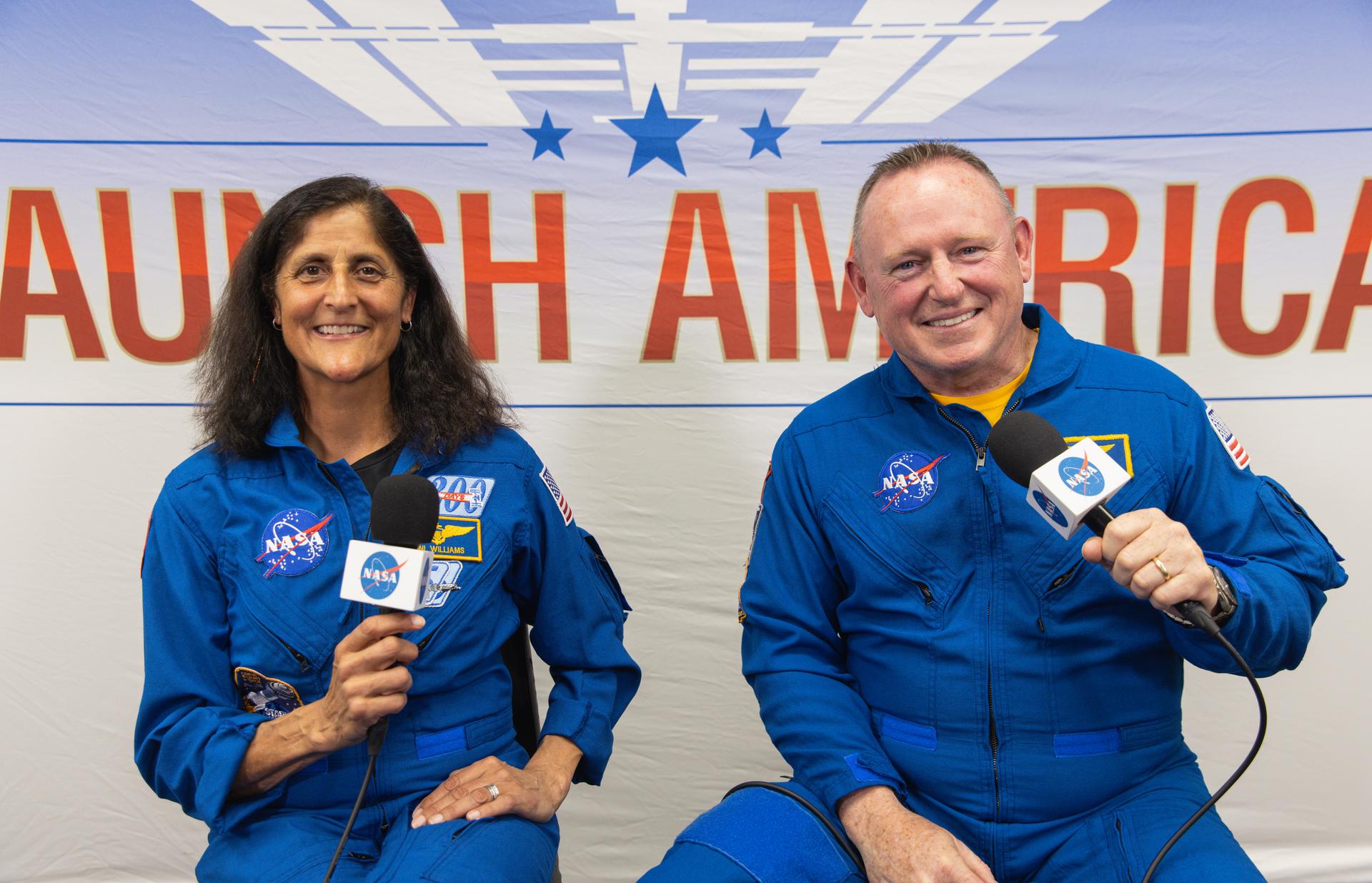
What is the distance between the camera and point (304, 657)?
1453mm

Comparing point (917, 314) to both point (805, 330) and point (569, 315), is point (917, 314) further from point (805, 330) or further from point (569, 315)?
point (569, 315)

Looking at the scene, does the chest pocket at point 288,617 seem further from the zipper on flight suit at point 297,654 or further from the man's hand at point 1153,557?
the man's hand at point 1153,557

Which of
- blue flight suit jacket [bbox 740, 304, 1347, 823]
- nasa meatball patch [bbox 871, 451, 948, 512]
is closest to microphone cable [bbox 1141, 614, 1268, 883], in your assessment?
blue flight suit jacket [bbox 740, 304, 1347, 823]

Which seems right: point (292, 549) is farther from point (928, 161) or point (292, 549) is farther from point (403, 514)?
point (928, 161)

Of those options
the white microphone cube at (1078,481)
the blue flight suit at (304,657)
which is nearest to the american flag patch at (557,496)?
the blue flight suit at (304,657)

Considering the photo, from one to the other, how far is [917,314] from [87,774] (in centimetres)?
203

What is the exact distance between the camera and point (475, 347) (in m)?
2.25

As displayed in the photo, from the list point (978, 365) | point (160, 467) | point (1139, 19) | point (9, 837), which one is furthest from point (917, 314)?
point (9, 837)

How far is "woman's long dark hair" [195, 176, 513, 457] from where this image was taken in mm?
1567

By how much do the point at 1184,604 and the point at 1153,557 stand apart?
70 millimetres

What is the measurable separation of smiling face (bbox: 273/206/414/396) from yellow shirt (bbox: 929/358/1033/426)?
807 millimetres

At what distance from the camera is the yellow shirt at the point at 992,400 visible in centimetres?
151

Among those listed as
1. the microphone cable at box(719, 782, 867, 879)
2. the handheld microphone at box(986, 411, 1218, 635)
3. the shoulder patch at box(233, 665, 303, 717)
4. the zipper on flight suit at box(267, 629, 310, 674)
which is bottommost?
the microphone cable at box(719, 782, 867, 879)

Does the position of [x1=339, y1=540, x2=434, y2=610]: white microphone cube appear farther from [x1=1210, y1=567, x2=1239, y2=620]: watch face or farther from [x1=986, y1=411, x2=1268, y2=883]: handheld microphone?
[x1=1210, y1=567, x2=1239, y2=620]: watch face
